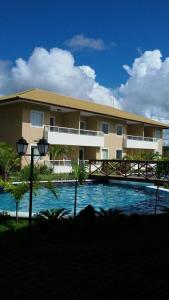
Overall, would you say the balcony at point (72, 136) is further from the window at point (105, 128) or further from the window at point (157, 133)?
the window at point (157, 133)

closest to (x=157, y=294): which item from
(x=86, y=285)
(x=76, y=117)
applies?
(x=86, y=285)

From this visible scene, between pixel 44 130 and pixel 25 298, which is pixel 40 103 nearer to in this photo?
pixel 44 130

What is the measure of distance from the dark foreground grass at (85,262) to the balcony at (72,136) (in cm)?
2018

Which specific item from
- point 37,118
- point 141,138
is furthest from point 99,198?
point 141,138

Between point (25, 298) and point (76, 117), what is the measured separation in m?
28.9

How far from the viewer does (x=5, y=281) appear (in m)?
5.23

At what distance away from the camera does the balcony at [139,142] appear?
1551 inches

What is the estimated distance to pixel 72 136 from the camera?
1244 inches

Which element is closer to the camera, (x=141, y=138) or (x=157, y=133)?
(x=141, y=138)

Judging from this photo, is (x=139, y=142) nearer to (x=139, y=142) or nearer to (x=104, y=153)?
(x=139, y=142)

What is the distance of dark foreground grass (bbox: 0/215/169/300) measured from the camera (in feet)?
15.7

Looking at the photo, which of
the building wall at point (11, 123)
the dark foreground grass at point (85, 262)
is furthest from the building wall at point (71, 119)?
the dark foreground grass at point (85, 262)

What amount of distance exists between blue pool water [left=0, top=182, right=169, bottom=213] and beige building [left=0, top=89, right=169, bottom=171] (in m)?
5.94

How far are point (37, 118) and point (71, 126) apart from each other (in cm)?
430
